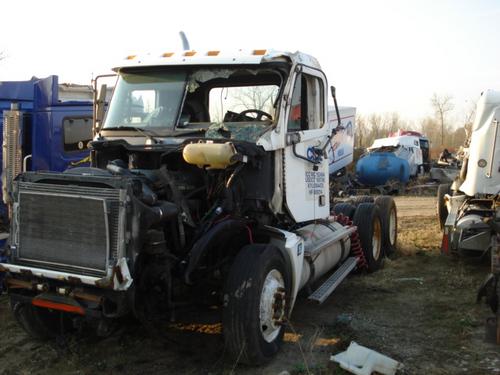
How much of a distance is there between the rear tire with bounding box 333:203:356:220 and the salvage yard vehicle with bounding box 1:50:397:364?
1.51 metres

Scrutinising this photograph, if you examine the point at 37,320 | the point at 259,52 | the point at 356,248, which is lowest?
the point at 37,320

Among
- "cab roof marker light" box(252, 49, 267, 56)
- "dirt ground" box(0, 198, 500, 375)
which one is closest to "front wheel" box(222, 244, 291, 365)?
"dirt ground" box(0, 198, 500, 375)

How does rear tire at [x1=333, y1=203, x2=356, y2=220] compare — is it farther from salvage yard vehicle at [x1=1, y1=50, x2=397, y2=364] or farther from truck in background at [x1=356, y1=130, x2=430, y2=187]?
Result: truck in background at [x1=356, y1=130, x2=430, y2=187]

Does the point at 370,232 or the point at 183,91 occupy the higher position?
the point at 183,91

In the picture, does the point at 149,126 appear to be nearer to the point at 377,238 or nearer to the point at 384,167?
the point at 377,238

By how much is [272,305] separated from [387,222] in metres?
4.79

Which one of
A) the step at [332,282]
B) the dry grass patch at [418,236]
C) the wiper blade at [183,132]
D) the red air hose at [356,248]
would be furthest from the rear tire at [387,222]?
the wiper blade at [183,132]

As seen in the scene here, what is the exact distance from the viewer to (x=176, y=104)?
5.59m

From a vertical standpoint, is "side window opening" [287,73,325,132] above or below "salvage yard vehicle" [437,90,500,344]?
above

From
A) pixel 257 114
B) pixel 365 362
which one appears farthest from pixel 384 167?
pixel 365 362

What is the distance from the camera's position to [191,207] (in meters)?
5.08

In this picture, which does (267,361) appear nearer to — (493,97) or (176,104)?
(176,104)

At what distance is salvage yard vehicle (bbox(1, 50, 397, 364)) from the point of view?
4160 millimetres

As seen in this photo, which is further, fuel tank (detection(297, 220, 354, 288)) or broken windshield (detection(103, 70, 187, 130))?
fuel tank (detection(297, 220, 354, 288))
